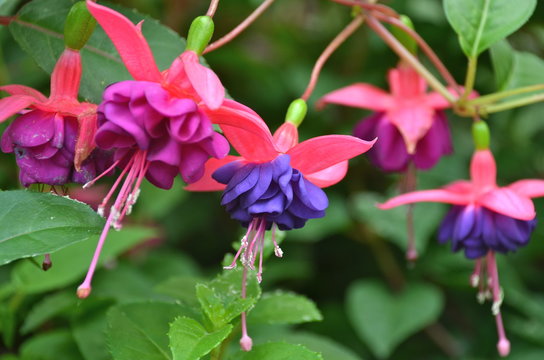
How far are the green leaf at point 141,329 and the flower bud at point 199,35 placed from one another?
33cm

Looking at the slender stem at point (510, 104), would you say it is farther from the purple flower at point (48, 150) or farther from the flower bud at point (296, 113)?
the purple flower at point (48, 150)

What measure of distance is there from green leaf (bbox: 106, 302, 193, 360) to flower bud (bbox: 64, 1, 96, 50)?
1.09ft

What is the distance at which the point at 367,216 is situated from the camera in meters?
1.51

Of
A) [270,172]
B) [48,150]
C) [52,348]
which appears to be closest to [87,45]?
[48,150]

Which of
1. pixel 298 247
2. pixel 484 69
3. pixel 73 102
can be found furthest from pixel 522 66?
pixel 73 102

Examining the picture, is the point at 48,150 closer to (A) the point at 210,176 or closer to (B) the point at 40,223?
(B) the point at 40,223

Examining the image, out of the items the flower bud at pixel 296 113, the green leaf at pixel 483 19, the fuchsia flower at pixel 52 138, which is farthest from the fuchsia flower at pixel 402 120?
the fuchsia flower at pixel 52 138

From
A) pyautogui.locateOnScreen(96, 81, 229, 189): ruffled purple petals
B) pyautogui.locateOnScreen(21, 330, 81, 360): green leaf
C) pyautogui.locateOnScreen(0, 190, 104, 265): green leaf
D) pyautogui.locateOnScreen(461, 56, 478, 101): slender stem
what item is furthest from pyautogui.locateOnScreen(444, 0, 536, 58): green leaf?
pyautogui.locateOnScreen(21, 330, 81, 360): green leaf

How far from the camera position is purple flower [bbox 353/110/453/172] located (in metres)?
1.03

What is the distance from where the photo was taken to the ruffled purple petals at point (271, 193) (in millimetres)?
708

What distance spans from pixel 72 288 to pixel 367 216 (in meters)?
0.65

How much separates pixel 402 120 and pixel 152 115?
46 centimetres

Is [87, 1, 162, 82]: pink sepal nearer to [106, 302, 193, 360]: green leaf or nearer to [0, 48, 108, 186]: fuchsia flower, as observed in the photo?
[0, 48, 108, 186]: fuchsia flower

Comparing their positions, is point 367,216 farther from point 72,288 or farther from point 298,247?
point 72,288
